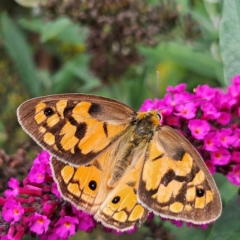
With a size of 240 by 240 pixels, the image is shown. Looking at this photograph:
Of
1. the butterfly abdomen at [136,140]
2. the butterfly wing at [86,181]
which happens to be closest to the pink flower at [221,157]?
the butterfly abdomen at [136,140]

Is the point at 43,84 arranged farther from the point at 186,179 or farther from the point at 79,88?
the point at 186,179

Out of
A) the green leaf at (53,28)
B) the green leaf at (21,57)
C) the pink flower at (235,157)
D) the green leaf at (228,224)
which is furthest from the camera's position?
the green leaf at (21,57)

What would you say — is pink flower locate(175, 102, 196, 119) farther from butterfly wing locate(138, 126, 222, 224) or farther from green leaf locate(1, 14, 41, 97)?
green leaf locate(1, 14, 41, 97)

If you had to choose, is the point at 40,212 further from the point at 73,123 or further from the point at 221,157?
the point at 221,157

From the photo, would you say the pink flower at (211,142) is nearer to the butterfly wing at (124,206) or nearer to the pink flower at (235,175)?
the pink flower at (235,175)

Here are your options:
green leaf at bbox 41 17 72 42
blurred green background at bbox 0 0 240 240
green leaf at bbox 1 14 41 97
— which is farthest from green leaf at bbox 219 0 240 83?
green leaf at bbox 1 14 41 97
